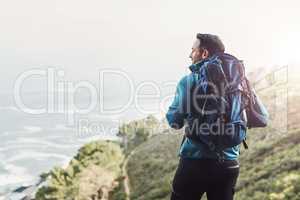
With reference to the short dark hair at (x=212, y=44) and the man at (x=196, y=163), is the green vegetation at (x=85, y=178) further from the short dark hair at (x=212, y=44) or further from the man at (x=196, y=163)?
the short dark hair at (x=212, y=44)

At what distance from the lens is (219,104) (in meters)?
4.68

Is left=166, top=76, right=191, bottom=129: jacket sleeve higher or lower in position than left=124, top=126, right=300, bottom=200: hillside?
higher

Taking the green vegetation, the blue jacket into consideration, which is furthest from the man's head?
the green vegetation

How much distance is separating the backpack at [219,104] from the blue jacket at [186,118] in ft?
0.14

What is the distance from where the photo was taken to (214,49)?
495 centimetres

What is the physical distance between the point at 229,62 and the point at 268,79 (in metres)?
94.1

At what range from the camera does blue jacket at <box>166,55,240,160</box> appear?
471 cm

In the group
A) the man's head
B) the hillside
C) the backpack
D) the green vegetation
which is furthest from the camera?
the green vegetation

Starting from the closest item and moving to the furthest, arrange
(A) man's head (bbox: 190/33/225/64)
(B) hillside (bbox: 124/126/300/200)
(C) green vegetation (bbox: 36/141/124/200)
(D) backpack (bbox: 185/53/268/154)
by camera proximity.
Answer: (D) backpack (bbox: 185/53/268/154), (A) man's head (bbox: 190/33/225/64), (B) hillside (bbox: 124/126/300/200), (C) green vegetation (bbox: 36/141/124/200)

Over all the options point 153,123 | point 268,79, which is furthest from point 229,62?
point 153,123

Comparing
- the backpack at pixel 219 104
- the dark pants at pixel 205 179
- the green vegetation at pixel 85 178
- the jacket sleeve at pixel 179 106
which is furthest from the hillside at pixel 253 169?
the jacket sleeve at pixel 179 106

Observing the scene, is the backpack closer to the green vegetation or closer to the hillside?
the hillside

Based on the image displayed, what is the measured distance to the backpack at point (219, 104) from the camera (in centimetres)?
466

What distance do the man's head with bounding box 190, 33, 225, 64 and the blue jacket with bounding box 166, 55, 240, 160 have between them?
219mm
